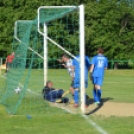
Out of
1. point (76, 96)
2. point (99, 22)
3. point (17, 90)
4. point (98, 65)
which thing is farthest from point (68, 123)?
point (99, 22)

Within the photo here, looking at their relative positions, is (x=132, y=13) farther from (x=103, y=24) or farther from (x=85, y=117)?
(x=85, y=117)

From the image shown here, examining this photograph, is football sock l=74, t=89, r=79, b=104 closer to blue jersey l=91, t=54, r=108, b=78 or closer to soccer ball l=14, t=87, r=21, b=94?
blue jersey l=91, t=54, r=108, b=78

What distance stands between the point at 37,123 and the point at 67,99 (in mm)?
3839

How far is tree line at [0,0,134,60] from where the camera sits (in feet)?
164

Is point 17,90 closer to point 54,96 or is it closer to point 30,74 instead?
point 54,96

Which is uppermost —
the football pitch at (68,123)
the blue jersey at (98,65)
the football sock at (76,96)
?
the blue jersey at (98,65)

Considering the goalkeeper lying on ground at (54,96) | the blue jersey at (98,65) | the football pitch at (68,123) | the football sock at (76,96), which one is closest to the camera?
the football pitch at (68,123)

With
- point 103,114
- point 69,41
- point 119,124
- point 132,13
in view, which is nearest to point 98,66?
point 103,114

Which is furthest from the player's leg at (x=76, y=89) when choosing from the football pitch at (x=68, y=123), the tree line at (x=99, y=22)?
the tree line at (x=99, y=22)

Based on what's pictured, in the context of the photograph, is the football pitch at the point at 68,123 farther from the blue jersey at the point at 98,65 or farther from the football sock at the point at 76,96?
the blue jersey at the point at 98,65

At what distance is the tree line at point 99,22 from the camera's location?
49875 mm

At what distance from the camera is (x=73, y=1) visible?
5153 centimetres

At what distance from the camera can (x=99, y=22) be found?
5244 cm

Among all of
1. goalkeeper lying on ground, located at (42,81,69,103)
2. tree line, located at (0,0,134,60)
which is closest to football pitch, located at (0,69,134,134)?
goalkeeper lying on ground, located at (42,81,69,103)
